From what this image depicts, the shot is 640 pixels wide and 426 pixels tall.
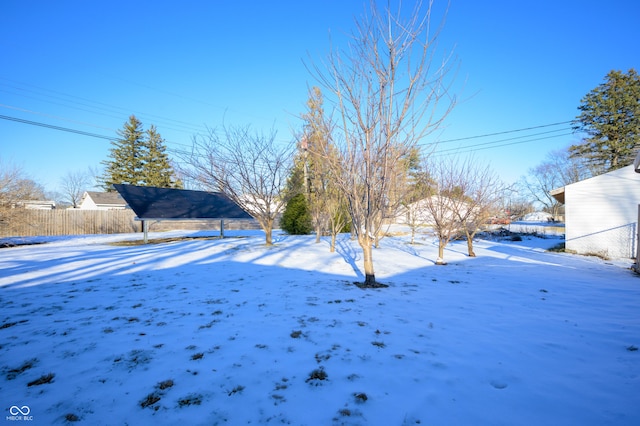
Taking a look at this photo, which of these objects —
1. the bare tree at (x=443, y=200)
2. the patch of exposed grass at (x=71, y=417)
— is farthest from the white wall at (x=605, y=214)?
the patch of exposed grass at (x=71, y=417)

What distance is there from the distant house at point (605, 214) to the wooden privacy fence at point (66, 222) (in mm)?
17349

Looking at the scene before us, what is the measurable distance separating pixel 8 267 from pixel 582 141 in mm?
33538

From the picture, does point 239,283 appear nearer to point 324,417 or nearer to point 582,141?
point 324,417

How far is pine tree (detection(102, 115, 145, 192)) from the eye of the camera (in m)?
31.0

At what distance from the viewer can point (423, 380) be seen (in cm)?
227

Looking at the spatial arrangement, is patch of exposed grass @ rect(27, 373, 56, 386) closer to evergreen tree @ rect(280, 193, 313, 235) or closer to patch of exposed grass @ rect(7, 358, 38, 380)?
patch of exposed grass @ rect(7, 358, 38, 380)

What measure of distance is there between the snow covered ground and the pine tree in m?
29.8

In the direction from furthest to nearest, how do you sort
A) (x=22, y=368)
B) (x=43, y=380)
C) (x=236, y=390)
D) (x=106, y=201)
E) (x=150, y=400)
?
(x=106, y=201)
(x=22, y=368)
(x=43, y=380)
(x=236, y=390)
(x=150, y=400)

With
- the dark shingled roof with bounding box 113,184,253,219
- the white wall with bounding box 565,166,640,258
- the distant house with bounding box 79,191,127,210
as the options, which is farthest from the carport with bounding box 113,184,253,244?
the distant house with bounding box 79,191,127,210

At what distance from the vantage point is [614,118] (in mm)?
19781

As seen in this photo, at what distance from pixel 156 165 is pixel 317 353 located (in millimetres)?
34494

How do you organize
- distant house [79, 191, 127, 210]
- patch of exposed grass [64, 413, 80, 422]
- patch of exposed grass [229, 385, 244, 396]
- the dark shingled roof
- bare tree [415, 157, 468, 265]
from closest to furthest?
patch of exposed grass [64, 413, 80, 422] < patch of exposed grass [229, 385, 244, 396] < bare tree [415, 157, 468, 265] < the dark shingled roof < distant house [79, 191, 127, 210]

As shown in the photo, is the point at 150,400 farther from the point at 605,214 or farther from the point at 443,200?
the point at 605,214

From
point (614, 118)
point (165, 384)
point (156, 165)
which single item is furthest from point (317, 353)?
point (156, 165)
